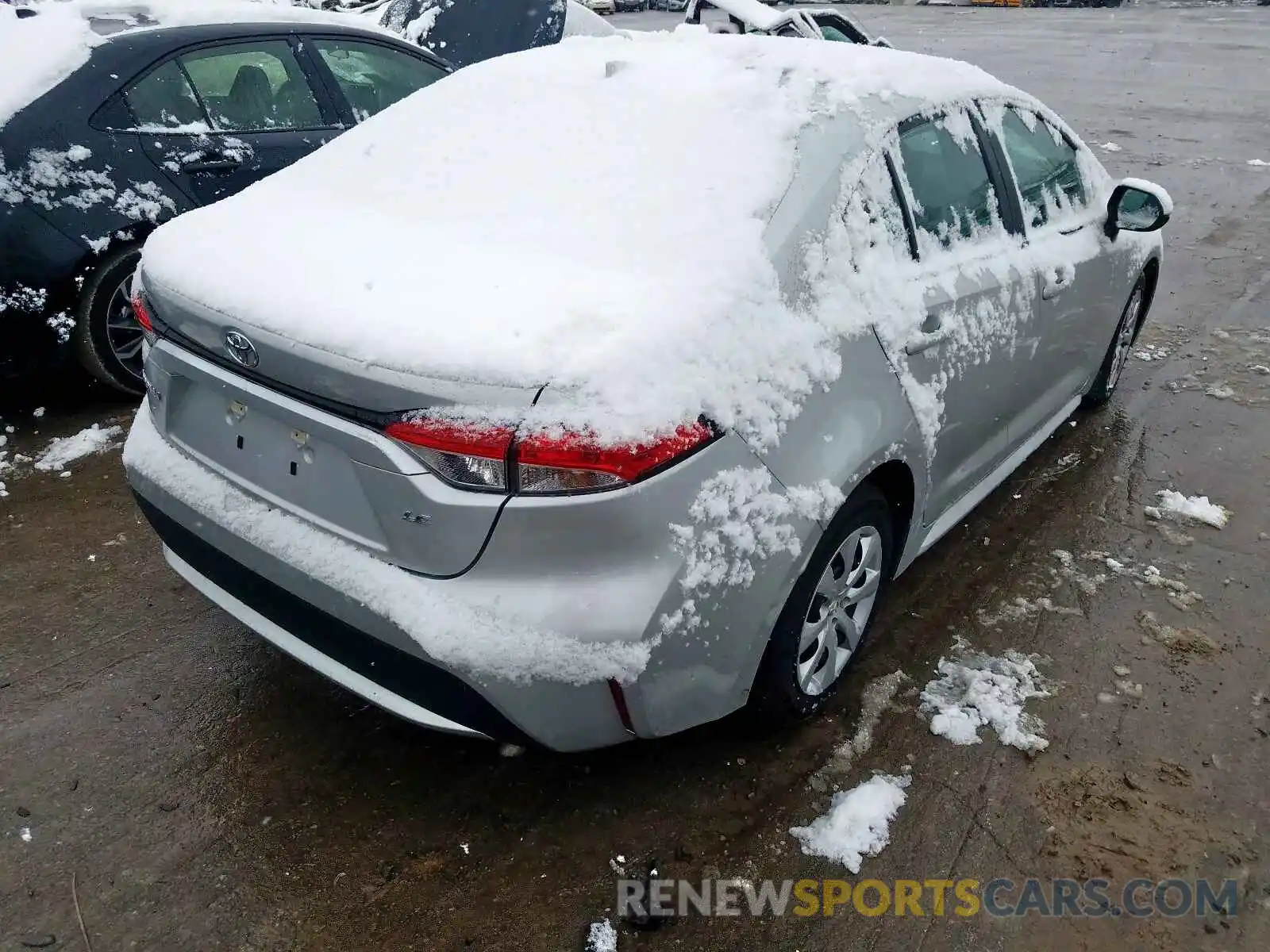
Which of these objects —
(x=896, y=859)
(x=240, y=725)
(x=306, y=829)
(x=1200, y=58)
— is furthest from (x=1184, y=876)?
(x=1200, y=58)

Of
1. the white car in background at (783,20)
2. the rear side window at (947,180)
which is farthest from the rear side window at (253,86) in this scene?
the white car in background at (783,20)

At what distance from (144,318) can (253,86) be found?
2748 mm

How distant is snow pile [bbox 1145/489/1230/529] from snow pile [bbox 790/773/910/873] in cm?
193

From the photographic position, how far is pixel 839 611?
255 cm

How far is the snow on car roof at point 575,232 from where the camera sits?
73.1 inches

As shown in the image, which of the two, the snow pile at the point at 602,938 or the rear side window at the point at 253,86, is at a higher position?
the rear side window at the point at 253,86

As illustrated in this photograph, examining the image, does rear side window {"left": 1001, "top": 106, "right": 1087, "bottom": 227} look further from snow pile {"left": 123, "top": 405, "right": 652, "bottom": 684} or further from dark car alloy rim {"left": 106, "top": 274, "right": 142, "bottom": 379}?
dark car alloy rim {"left": 106, "top": 274, "right": 142, "bottom": 379}

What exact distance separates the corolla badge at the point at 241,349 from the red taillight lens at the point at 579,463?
0.66 meters

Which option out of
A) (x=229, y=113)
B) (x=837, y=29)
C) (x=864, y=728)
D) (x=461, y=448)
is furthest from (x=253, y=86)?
(x=837, y=29)

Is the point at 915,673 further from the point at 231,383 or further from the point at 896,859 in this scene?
the point at 231,383

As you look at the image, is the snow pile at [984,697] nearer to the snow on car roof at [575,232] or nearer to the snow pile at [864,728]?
the snow pile at [864,728]

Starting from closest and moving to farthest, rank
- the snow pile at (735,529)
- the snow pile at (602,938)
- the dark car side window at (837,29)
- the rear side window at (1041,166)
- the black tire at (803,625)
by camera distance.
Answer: the snow pile at (735,529) < the snow pile at (602,938) < the black tire at (803,625) < the rear side window at (1041,166) < the dark car side window at (837,29)

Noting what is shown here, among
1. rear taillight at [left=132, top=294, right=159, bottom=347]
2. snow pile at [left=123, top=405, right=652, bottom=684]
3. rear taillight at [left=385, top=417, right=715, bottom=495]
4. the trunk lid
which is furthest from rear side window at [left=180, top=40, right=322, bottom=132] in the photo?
rear taillight at [left=385, top=417, right=715, bottom=495]

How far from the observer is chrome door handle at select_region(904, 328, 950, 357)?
2465mm
